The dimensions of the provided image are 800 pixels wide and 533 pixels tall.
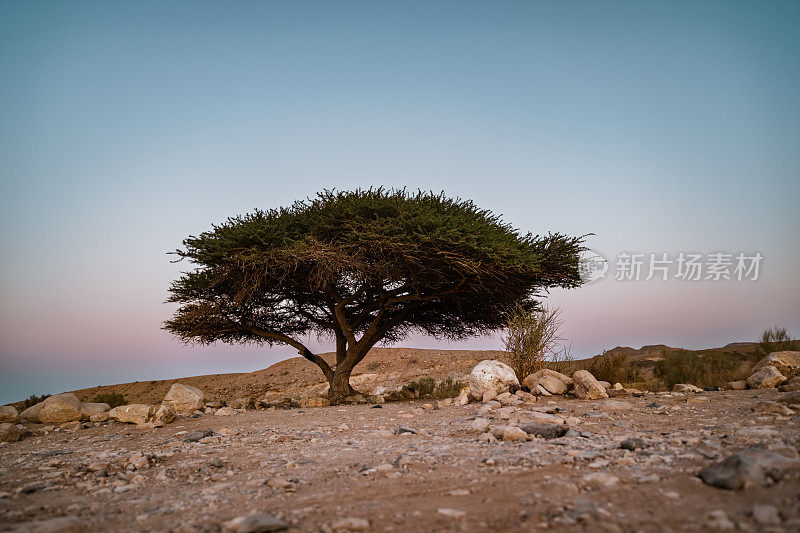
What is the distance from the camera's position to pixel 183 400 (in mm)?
12148

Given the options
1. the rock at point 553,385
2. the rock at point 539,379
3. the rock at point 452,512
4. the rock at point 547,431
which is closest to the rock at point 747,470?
the rock at point 452,512

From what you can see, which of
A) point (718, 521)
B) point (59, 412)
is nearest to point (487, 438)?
point (718, 521)

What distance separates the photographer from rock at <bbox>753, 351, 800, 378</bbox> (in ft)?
38.1

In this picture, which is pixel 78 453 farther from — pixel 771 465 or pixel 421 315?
pixel 421 315

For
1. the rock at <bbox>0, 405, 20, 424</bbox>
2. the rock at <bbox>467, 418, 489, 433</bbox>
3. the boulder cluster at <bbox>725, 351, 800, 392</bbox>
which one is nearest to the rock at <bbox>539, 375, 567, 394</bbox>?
the boulder cluster at <bbox>725, 351, 800, 392</bbox>

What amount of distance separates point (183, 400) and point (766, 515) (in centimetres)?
1228

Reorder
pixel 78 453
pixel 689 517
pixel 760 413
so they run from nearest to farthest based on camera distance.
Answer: pixel 689 517
pixel 760 413
pixel 78 453

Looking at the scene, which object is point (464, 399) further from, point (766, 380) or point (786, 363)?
point (786, 363)

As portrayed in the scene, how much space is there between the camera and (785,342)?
54.7ft

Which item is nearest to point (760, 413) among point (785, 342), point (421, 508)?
point (421, 508)

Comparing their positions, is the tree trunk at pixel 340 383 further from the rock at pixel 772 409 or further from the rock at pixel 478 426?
the rock at pixel 772 409

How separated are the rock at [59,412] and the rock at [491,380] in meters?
9.62

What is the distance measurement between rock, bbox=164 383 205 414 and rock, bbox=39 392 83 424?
6.88 ft

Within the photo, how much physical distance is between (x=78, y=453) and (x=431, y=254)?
876 cm
